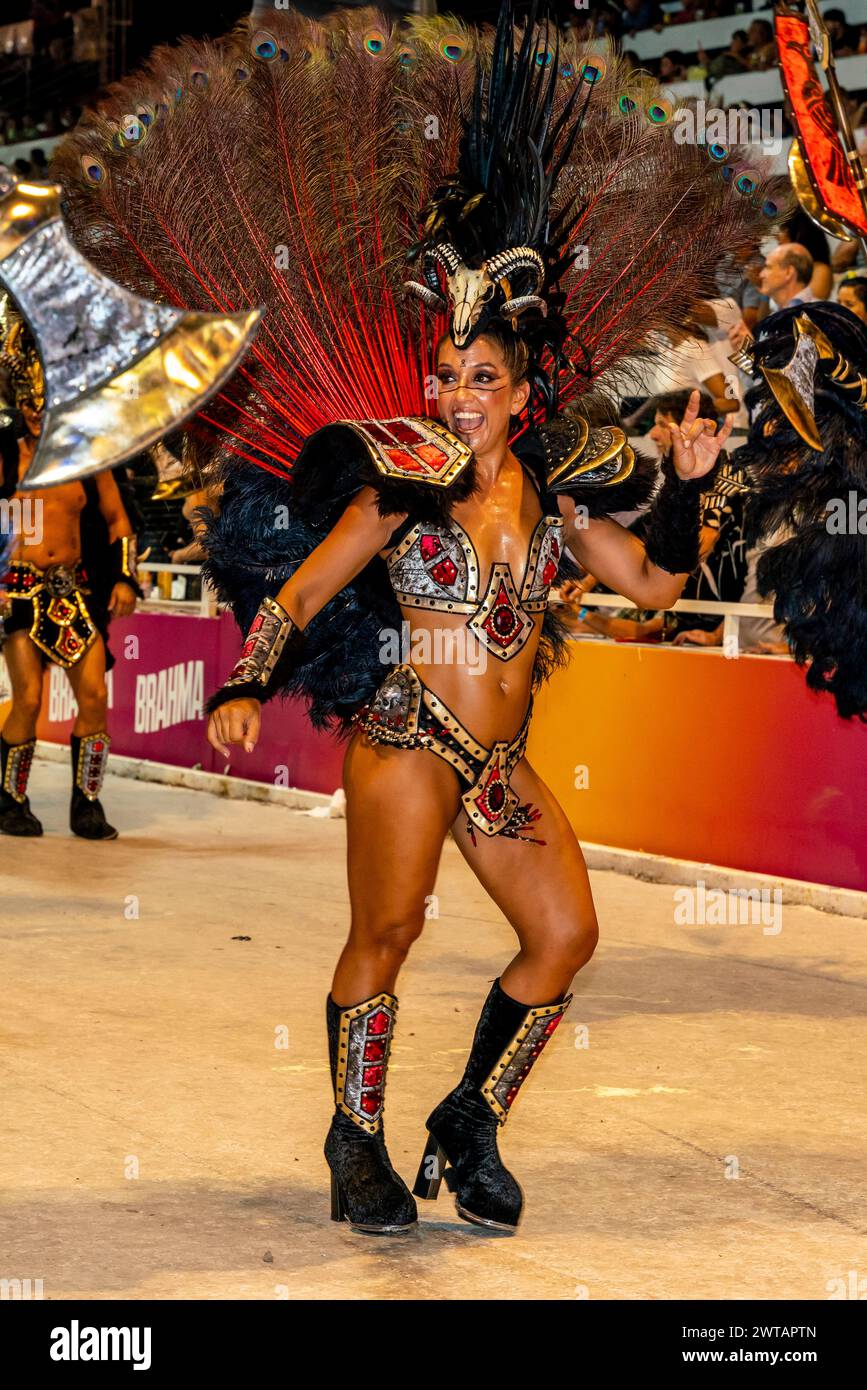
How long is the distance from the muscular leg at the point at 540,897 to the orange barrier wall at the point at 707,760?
392 centimetres

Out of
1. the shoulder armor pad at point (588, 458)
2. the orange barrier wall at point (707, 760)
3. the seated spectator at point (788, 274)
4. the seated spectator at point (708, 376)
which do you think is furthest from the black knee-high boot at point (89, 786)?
the shoulder armor pad at point (588, 458)

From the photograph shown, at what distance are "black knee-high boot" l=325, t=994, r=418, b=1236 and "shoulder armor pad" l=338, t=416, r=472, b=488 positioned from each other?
1.10 meters

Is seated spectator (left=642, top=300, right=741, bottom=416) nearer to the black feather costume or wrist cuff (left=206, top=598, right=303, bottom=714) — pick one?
the black feather costume

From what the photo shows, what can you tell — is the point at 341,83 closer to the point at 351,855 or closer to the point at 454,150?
the point at 454,150

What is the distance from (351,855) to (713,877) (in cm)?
446

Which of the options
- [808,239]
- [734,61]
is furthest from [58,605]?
[734,61]

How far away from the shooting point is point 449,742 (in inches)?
156

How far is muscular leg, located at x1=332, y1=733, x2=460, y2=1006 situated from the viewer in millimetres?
3934

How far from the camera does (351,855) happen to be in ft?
13.1

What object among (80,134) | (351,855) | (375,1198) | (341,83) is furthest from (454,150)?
(375,1198)

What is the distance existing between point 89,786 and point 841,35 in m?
7.46

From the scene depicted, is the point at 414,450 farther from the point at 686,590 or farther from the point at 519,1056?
the point at 686,590

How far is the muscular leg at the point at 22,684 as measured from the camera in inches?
369

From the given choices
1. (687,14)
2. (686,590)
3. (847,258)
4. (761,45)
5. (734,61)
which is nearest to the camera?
(686,590)
